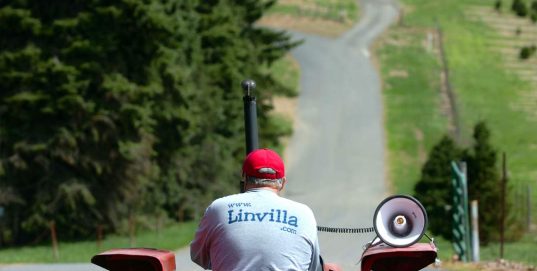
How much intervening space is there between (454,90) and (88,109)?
43.5 metres

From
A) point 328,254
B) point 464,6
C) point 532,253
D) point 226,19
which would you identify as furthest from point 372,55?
point 532,253

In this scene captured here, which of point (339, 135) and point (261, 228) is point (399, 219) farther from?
point (339, 135)

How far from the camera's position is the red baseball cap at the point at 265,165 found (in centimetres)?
705

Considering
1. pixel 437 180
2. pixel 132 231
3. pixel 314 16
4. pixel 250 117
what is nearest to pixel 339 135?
pixel 314 16

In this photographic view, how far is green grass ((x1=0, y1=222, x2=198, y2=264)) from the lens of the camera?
30.1 m

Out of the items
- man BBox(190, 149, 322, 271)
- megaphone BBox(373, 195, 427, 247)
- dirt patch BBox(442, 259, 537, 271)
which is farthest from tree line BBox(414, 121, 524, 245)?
man BBox(190, 149, 322, 271)

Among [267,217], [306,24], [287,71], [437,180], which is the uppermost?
[267,217]

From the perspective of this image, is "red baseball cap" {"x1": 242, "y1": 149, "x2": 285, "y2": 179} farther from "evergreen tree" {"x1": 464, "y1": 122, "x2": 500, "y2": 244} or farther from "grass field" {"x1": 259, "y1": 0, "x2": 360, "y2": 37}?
"grass field" {"x1": 259, "y1": 0, "x2": 360, "y2": 37}

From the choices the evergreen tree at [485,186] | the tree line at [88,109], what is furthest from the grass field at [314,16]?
the evergreen tree at [485,186]

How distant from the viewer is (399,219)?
24.0ft

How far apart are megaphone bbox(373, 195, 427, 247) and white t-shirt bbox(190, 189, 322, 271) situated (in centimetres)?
45

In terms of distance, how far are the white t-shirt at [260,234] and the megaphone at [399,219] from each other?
1.46ft

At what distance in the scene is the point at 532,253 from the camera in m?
24.8

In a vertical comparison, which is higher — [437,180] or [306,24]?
[306,24]
